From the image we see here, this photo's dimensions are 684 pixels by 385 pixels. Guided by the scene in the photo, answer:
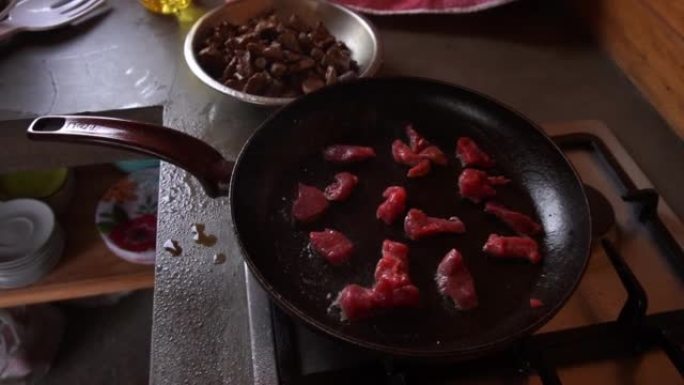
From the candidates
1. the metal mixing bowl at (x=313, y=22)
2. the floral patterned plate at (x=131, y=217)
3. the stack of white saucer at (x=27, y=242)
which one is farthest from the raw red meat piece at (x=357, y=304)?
the stack of white saucer at (x=27, y=242)

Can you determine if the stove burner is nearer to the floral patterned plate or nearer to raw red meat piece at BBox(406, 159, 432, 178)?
raw red meat piece at BBox(406, 159, 432, 178)

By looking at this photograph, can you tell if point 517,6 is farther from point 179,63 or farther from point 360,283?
point 360,283

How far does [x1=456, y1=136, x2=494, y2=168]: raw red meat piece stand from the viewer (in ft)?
2.47

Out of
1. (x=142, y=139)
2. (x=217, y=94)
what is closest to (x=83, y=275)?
(x=217, y=94)

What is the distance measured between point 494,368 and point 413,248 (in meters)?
0.15

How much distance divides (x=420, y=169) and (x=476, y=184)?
0.23 feet

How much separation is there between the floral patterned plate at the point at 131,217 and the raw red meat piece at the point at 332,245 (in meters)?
0.49

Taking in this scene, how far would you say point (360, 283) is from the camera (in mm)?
637

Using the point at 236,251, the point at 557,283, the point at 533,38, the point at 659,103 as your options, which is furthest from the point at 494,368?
the point at 533,38

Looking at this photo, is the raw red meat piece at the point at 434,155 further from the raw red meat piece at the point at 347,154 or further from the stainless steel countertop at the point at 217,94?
the stainless steel countertop at the point at 217,94

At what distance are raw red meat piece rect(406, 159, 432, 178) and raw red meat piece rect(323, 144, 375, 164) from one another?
0.05 meters

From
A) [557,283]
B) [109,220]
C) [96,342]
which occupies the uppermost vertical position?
[557,283]

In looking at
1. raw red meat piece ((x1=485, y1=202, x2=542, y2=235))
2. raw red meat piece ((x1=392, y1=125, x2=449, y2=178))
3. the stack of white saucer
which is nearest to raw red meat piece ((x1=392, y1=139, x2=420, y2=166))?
raw red meat piece ((x1=392, y1=125, x2=449, y2=178))

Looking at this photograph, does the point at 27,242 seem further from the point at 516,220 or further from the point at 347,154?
the point at 516,220
